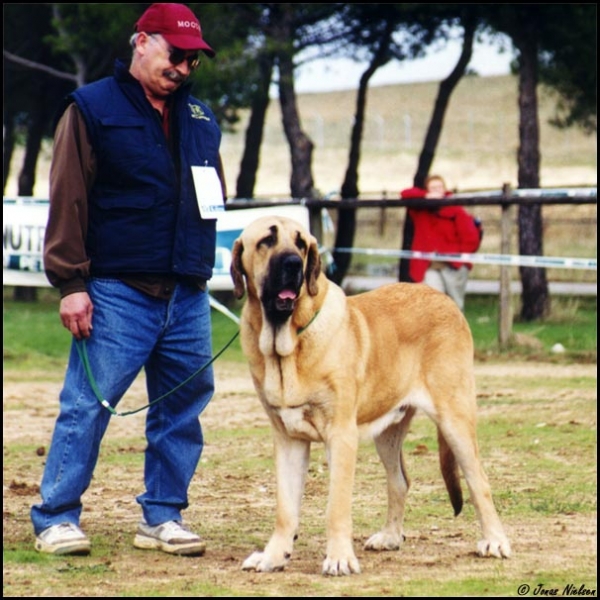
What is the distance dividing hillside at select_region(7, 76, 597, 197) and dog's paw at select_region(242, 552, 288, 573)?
1767 inches

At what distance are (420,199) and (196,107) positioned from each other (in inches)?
374

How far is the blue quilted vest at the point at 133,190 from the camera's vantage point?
6160 mm

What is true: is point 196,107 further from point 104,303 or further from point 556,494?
point 556,494

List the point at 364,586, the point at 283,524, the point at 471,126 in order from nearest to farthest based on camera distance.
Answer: the point at 364,586, the point at 283,524, the point at 471,126

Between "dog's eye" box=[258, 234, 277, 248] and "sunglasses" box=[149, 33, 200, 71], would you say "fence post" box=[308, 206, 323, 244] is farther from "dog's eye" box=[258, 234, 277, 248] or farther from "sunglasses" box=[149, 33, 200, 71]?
"dog's eye" box=[258, 234, 277, 248]

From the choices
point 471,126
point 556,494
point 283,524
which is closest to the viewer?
point 283,524

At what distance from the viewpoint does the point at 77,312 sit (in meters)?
6.12

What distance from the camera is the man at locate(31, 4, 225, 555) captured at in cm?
612

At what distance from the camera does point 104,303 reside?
6.27 m

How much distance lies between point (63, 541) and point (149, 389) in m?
0.89

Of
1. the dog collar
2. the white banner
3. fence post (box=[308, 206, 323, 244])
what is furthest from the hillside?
the dog collar

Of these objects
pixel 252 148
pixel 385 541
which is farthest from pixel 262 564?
pixel 252 148

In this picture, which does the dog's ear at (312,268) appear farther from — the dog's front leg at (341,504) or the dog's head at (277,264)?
the dog's front leg at (341,504)

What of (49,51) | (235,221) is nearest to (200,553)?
(235,221)
